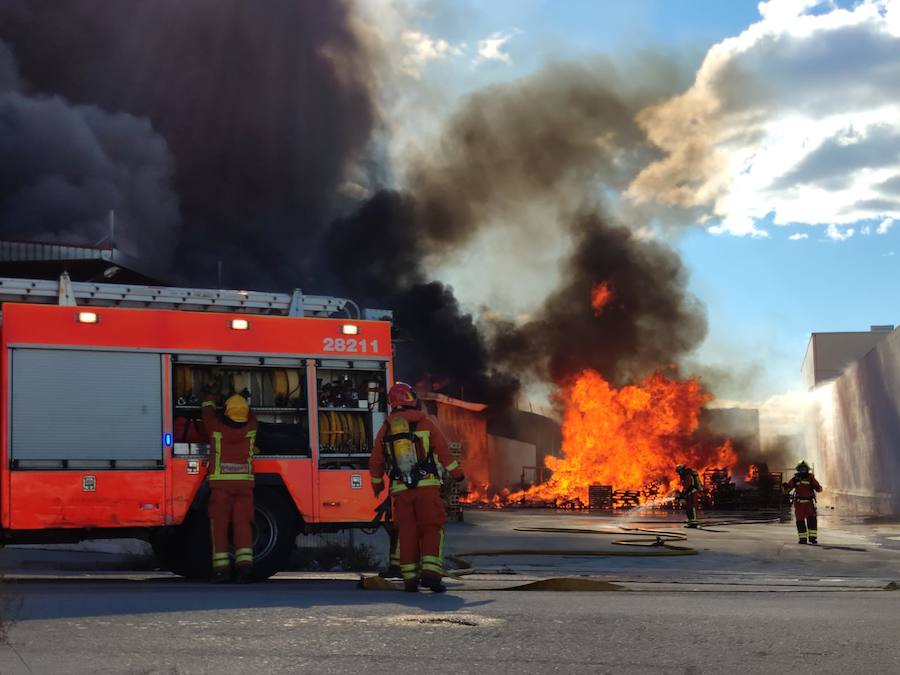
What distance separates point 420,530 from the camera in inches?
350

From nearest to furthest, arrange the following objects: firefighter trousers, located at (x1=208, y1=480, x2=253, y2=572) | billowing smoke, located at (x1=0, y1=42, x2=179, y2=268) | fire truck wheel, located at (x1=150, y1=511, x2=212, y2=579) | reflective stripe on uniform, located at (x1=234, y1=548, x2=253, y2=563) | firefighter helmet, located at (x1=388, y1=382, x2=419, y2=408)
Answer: firefighter helmet, located at (x1=388, y1=382, x2=419, y2=408) → reflective stripe on uniform, located at (x1=234, y1=548, x2=253, y2=563) → firefighter trousers, located at (x1=208, y1=480, x2=253, y2=572) → fire truck wheel, located at (x1=150, y1=511, x2=212, y2=579) → billowing smoke, located at (x1=0, y1=42, x2=179, y2=268)

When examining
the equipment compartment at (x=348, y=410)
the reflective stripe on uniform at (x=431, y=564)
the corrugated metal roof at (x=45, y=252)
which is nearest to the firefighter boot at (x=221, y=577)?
the equipment compartment at (x=348, y=410)

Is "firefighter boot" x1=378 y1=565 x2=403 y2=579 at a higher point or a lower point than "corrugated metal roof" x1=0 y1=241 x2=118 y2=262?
lower

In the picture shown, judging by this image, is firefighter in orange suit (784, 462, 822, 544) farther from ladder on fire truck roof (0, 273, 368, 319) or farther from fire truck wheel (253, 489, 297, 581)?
fire truck wheel (253, 489, 297, 581)

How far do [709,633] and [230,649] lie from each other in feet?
7.88

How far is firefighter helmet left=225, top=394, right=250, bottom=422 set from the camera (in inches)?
394

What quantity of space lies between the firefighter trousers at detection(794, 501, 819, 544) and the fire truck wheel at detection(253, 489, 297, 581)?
31.9 ft

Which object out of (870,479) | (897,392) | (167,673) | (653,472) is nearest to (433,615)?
(167,673)

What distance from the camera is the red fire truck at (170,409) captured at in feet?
32.7

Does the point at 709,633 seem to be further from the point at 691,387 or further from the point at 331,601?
the point at 691,387

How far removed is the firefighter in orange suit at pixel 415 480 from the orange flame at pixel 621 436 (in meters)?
32.0

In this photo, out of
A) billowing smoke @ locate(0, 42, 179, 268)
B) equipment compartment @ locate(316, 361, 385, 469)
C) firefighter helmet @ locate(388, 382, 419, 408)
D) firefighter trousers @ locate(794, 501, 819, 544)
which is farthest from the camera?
billowing smoke @ locate(0, 42, 179, 268)

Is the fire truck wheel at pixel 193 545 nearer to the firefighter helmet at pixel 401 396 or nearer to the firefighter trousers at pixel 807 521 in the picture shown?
the firefighter helmet at pixel 401 396

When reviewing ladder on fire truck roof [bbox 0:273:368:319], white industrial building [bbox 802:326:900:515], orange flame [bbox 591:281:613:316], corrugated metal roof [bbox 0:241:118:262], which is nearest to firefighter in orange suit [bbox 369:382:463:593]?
ladder on fire truck roof [bbox 0:273:368:319]
